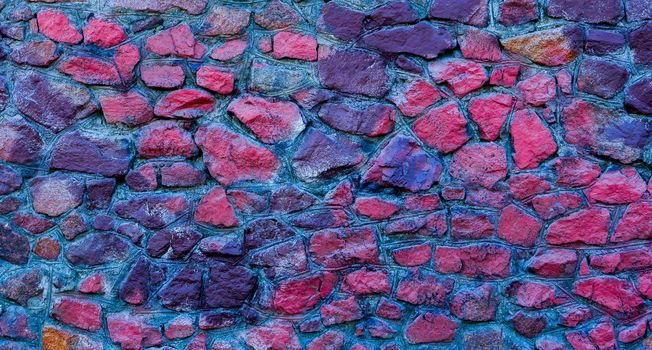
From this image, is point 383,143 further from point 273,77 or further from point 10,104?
point 10,104

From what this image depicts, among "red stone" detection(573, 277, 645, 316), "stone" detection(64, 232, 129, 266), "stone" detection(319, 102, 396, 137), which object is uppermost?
"stone" detection(319, 102, 396, 137)

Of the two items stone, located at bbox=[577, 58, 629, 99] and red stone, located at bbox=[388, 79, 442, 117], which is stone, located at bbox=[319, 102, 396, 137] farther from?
stone, located at bbox=[577, 58, 629, 99]

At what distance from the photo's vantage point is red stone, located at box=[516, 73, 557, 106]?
2389mm

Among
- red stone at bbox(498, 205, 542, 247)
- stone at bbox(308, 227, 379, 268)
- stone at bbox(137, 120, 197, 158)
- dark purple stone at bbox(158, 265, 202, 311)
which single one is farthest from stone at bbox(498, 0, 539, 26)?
dark purple stone at bbox(158, 265, 202, 311)

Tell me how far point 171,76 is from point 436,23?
0.96m

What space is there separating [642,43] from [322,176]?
1.22 metres

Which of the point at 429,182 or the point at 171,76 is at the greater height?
the point at 171,76

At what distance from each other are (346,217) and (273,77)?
56 cm

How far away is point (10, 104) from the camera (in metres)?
2.46

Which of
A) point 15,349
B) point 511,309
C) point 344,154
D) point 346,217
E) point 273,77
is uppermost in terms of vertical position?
point 273,77

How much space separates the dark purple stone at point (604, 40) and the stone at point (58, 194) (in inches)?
74.0

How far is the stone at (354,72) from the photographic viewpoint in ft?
7.93

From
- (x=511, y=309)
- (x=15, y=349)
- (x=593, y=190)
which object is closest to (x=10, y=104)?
(x=15, y=349)

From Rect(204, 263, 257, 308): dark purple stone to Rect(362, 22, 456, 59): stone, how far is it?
94cm
